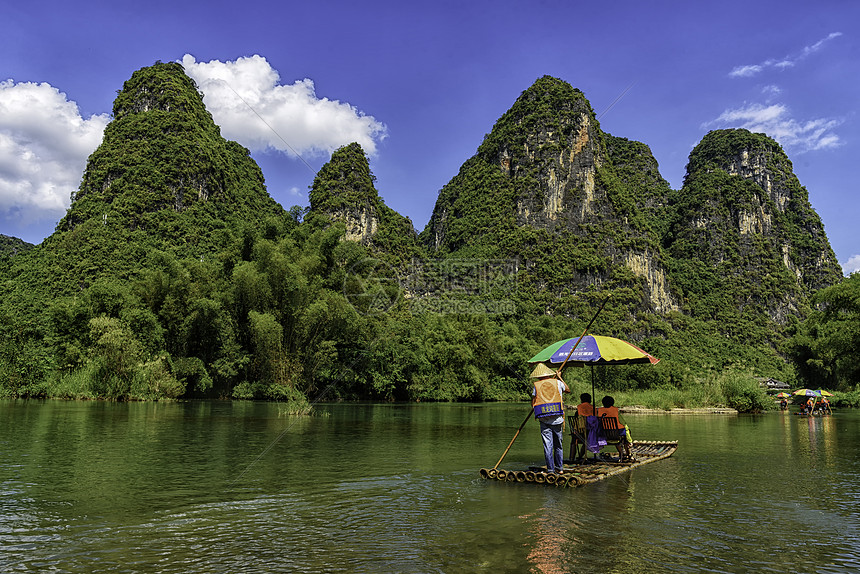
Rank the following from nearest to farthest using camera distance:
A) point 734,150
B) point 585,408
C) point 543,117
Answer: point 585,408
point 543,117
point 734,150

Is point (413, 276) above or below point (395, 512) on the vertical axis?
above

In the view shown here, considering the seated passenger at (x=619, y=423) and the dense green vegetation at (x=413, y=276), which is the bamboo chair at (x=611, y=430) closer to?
the seated passenger at (x=619, y=423)

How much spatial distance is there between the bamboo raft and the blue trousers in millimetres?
157

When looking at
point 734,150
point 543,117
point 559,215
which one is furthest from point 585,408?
point 734,150

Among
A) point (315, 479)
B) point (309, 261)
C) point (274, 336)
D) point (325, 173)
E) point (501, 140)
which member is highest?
point (501, 140)

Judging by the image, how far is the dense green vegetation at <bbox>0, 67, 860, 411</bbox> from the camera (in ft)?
122

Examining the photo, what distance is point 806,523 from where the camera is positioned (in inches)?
255

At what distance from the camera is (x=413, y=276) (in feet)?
331

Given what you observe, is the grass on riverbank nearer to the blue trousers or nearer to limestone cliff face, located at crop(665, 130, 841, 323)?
the blue trousers

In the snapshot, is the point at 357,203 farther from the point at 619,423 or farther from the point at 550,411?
the point at 550,411

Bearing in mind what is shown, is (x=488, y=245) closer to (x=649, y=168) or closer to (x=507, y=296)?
(x=507, y=296)

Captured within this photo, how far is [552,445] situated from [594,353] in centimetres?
195

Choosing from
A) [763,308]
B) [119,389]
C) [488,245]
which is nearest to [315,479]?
[119,389]

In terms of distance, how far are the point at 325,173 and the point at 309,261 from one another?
66948 millimetres
